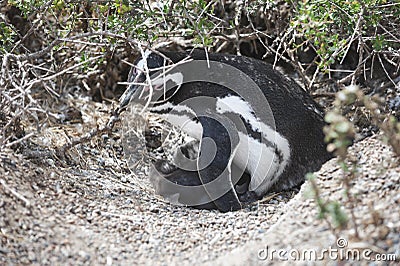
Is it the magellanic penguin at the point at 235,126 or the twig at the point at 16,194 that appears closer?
the twig at the point at 16,194

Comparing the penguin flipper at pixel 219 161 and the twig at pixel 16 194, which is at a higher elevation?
the twig at pixel 16 194

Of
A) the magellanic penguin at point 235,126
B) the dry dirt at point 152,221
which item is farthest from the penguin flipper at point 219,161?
the dry dirt at point 152,221

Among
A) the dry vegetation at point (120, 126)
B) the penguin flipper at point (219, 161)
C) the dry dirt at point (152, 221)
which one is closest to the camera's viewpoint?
the dry dirt at point (152, 221)

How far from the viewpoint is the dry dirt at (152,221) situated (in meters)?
1.87

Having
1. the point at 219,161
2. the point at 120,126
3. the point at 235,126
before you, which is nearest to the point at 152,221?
the point at 219,161

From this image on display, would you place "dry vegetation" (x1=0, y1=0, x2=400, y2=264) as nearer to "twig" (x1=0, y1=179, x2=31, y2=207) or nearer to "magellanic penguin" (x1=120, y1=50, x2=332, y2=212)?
"twig" (x1=0, y1=179, x2=31, y2=207)

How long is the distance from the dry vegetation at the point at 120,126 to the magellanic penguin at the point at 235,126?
0.45 ft

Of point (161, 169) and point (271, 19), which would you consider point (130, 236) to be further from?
point (271, 19)

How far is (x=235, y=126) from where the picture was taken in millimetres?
2918

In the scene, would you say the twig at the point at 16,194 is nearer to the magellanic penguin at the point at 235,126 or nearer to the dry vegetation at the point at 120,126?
the dry vegetation at the point at 120,126

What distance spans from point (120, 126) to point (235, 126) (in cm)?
94

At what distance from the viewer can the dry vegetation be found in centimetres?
203

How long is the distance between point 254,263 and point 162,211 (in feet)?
2.81

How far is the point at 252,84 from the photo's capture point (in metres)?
2.94
